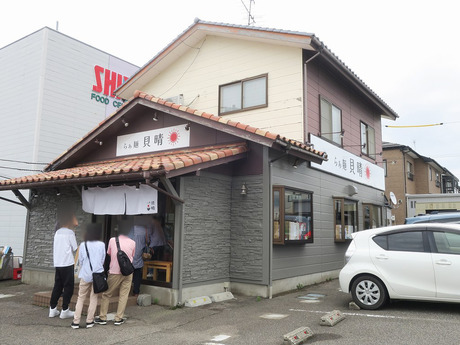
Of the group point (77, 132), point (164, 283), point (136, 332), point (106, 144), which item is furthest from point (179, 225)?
point (77, 132)

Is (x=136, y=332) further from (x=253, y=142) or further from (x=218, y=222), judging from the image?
(x=253, y=142)

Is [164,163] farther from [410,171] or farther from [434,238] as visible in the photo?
[410,171]

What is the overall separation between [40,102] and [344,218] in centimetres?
1318

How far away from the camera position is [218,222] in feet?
29.2

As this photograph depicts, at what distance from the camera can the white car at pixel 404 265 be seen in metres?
6.48

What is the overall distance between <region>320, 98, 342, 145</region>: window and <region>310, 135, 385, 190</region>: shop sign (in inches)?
12.4

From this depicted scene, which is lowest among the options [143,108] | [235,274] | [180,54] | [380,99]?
[235,274]

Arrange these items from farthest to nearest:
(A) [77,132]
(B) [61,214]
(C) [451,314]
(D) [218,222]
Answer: (A) [77,132] → (D) [218,222] → (B) [61,214] → (C) [451,314]

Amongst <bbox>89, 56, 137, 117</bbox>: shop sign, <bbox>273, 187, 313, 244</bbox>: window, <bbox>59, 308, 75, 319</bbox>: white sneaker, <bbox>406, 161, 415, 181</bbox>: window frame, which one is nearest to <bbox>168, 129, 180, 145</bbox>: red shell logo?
<bbox>273, 187, 313, 244</bbox>: window

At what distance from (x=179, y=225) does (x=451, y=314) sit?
5.06m

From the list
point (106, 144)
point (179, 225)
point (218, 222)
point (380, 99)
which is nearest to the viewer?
point (179, 225)

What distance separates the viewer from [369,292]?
7.07m

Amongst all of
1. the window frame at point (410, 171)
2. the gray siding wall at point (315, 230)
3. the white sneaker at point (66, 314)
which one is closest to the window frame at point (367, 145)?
the gray siding wall at point (315, 230)

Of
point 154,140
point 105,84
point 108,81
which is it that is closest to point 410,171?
point 108,81
